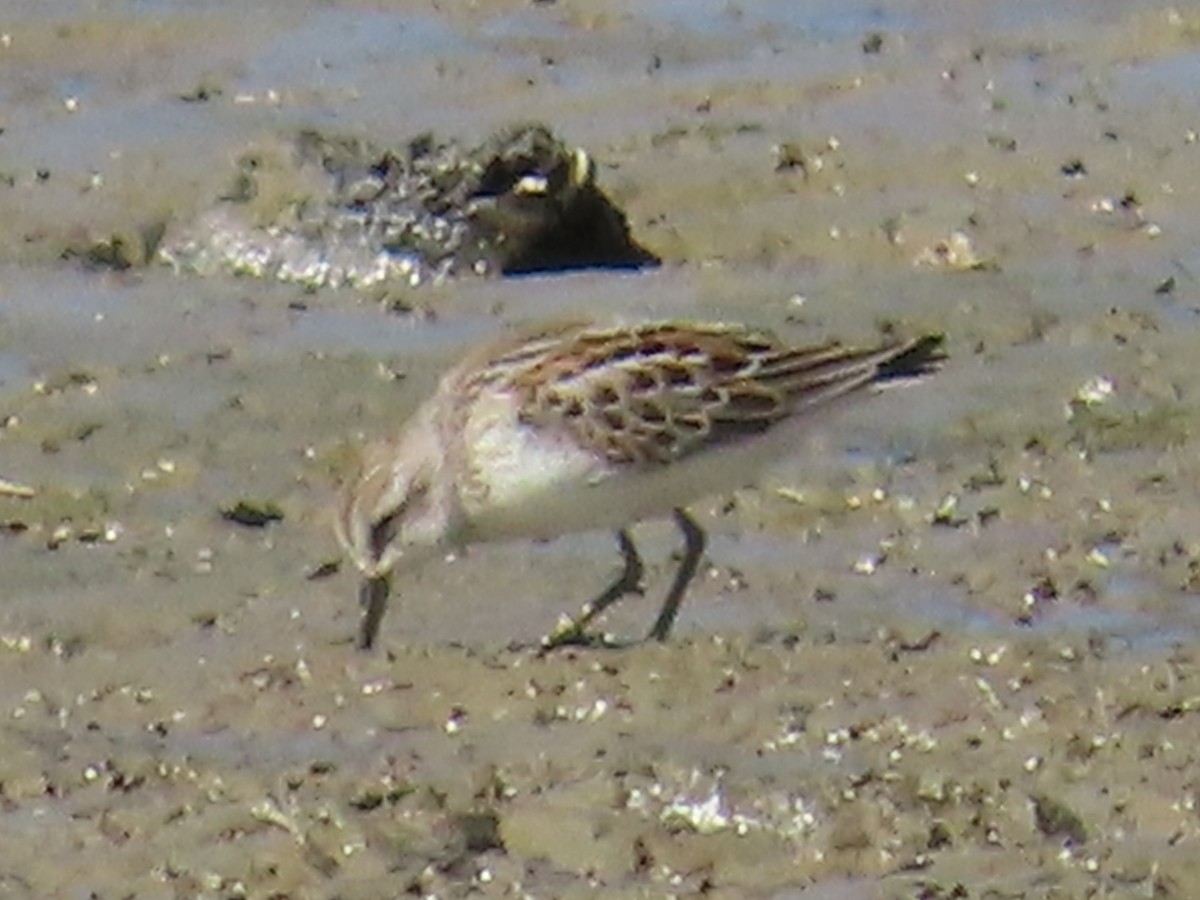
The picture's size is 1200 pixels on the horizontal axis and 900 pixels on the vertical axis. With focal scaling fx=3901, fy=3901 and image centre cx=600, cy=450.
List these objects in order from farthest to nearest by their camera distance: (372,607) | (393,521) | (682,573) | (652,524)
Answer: (652,524), (682,573), (393,521), (372,607)

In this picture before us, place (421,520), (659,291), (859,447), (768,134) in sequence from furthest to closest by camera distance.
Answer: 1. (768,134)
2. (659,291)
3. (859,447)
4. (421,520)

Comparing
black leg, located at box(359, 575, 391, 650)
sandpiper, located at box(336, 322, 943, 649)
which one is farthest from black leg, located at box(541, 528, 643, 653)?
black leg, located at box(359, 575, 391, 650)

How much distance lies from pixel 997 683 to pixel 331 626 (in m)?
1.52

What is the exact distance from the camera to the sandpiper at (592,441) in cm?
847

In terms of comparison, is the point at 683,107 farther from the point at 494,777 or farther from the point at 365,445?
the point at 494,777

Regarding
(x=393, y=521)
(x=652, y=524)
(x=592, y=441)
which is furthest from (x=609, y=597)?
(x=652, y=524)

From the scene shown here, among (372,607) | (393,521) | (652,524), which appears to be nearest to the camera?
(372,607)

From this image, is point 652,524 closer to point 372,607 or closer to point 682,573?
point 682,573

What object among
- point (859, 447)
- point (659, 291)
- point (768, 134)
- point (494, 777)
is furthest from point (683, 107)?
point (494, 777)

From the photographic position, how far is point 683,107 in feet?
40.3

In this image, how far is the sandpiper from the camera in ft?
27.8

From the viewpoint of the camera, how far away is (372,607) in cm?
838

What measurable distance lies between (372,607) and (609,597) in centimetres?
59

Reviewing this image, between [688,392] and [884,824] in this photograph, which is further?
[688,392]
